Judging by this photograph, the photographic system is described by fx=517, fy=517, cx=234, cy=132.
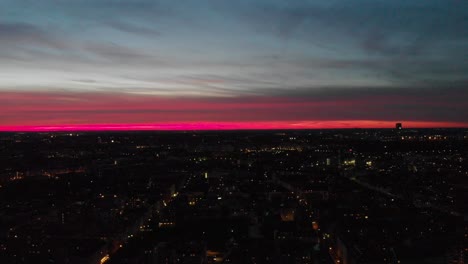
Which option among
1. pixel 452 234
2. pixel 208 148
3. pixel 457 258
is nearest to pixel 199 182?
pixel 452 234

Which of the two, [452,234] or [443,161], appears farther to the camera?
[443,161]

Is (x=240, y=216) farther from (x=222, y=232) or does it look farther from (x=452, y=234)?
(x=452, y=234)

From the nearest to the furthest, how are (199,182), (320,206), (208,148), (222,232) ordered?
(222,232) < (320,206) < (199,182) < (208,148)

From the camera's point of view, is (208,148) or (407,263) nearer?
(407,263)

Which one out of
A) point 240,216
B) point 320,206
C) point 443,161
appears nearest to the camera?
point 240,216

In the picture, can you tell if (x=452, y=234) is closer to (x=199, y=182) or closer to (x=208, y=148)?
(x=199, y=182)

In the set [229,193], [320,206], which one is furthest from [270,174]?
[320,206]
